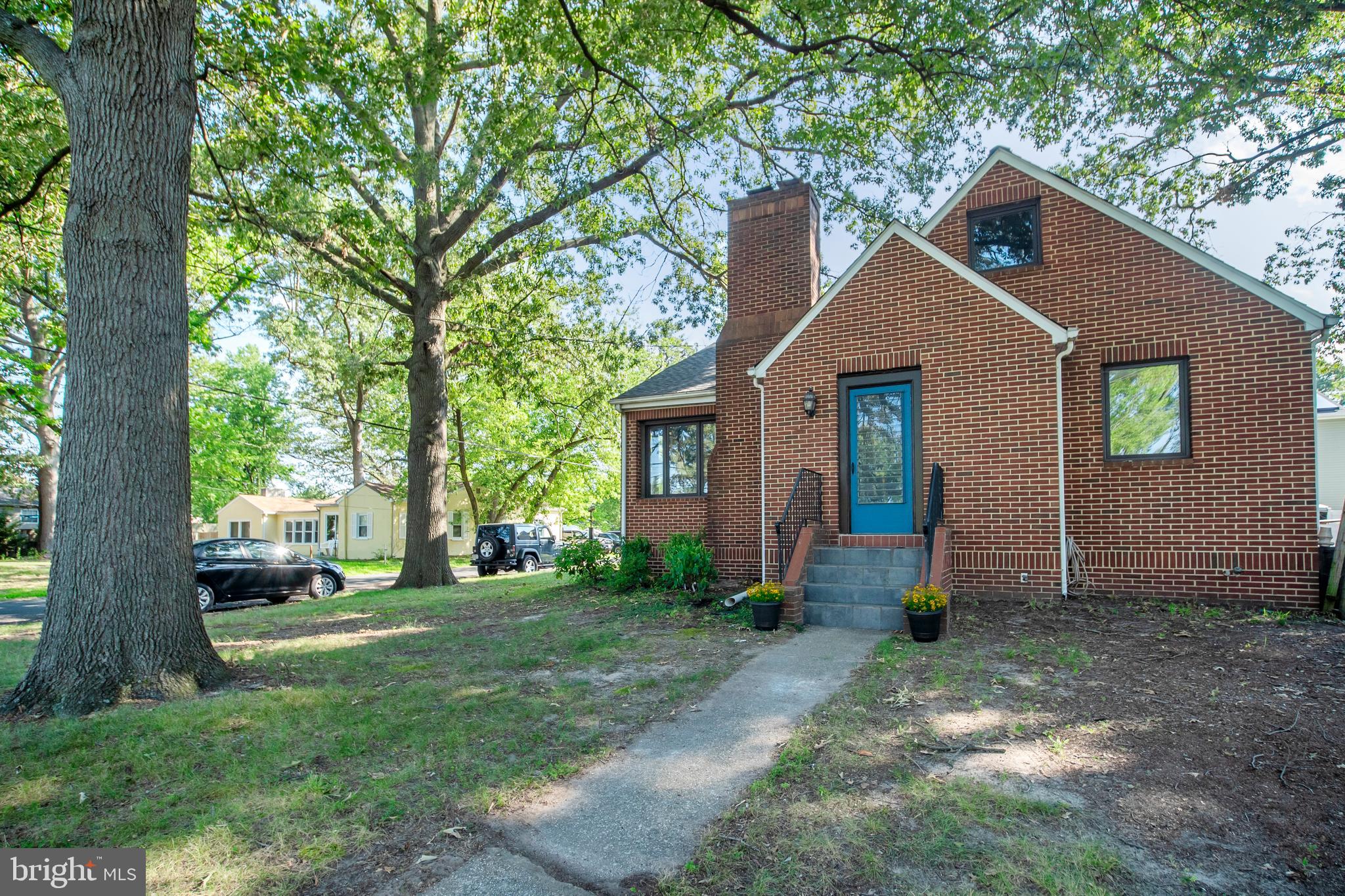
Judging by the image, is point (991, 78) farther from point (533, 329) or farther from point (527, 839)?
point (533, 329)

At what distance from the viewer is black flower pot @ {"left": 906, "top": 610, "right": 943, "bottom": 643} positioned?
664cm

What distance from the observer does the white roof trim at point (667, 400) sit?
464 inches

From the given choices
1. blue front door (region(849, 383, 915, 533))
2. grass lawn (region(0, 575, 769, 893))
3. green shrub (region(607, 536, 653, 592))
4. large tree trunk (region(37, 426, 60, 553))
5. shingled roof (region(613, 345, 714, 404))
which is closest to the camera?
grass lawn (region(0, 575, 769, 893))

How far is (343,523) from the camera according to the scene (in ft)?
112

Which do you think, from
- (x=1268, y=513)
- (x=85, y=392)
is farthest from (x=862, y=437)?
(x=85, y=392)

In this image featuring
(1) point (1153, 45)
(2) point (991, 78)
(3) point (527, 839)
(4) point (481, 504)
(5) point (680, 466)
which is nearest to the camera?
(3) point (527, 839)

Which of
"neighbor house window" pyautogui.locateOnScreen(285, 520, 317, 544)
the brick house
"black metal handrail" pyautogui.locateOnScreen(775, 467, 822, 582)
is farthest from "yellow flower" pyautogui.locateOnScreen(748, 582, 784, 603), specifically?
"neighbor house window" pyautogui.locateOnScreen(285, 520, 317, 544)

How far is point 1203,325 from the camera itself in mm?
8336

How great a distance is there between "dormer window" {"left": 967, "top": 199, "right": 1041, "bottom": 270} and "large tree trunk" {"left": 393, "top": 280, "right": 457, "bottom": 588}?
1087 cm

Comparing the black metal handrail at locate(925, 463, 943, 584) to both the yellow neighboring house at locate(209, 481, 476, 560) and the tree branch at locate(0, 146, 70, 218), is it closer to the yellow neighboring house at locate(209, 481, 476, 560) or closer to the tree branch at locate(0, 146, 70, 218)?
the tree branch at locate(0, 146, 70, 218)

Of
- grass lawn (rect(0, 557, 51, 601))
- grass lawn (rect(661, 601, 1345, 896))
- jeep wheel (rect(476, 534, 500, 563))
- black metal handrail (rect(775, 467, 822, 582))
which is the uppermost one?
black metal handrail (rect(775, 467, 822, 582))

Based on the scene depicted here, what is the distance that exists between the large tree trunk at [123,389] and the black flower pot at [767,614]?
5272mm

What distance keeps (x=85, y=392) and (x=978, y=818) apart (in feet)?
22.3

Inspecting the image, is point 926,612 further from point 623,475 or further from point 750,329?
point 623,475
